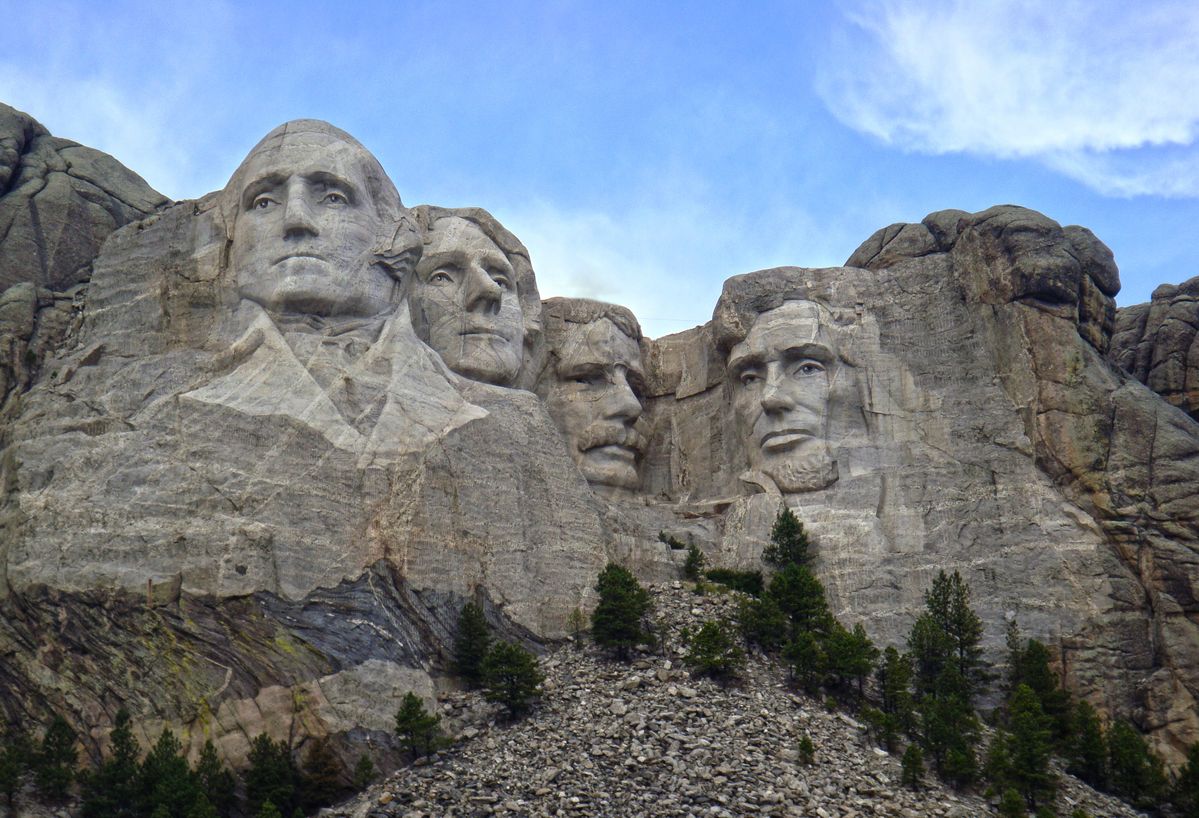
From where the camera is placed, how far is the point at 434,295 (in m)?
37.0

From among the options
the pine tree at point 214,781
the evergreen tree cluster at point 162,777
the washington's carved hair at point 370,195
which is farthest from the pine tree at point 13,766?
the washington's carved hair at point 370,195

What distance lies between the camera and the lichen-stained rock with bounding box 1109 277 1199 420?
1574 inches

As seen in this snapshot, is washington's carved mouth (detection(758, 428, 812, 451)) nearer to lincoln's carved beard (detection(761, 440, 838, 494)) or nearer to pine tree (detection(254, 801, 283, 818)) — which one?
lincoln's carved beard (detection(761, 440, 838, 494))

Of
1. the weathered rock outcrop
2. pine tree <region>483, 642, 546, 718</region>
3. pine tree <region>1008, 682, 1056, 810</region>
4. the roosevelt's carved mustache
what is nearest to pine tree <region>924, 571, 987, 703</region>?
pine tree <region>1008, 682, 1056, 810</region>

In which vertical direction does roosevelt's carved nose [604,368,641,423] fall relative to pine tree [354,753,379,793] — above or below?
above

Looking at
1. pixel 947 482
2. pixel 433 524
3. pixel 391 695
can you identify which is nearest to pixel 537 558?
pixel 433 524

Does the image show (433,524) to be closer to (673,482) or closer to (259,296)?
(259,296)

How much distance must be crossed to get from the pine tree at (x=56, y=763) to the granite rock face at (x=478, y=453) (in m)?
0.51

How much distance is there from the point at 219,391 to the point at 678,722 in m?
8.42

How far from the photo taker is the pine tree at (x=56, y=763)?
2902cm

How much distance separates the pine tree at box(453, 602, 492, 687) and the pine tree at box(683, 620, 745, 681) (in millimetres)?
2848

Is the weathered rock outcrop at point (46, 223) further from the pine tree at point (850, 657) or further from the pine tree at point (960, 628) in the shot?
the pine tree at point (960, 628)

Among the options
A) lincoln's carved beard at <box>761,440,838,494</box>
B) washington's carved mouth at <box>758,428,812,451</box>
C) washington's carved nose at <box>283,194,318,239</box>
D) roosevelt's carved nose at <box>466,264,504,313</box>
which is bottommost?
lincoln's carved beard at <box>761,440,838,494</box>

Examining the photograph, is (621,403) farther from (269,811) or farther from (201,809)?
(201,809)
